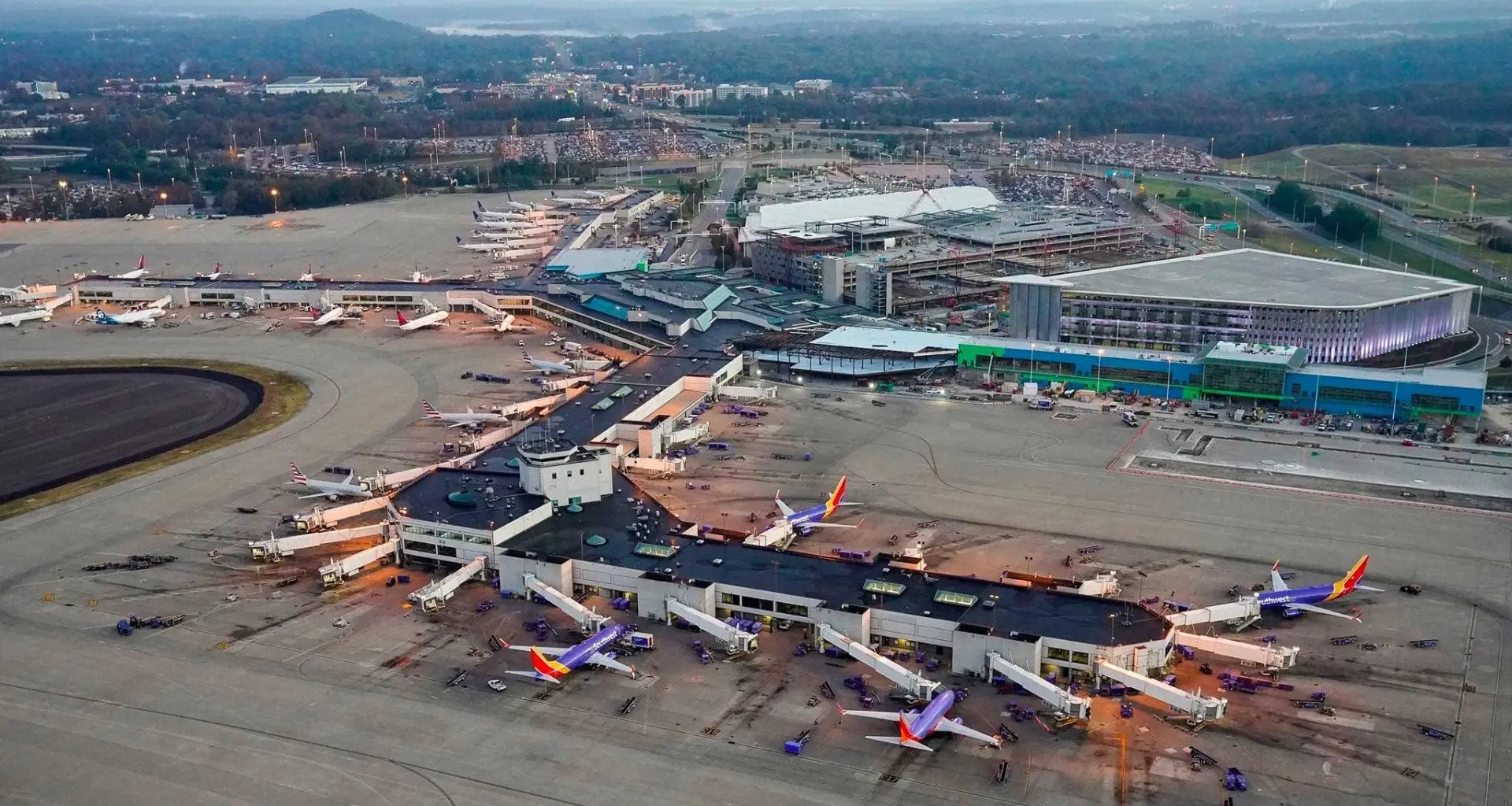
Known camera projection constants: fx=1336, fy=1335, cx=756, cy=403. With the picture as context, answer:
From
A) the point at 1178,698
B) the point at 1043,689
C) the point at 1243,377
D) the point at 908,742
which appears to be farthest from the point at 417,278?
the point at 1178,698

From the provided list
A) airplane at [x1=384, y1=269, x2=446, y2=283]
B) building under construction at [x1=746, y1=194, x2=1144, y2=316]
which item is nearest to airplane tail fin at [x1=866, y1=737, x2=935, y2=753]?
building under construction at [x1=746, y1=194, x2=1144, y2=316]

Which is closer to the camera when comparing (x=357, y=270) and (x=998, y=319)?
(x=998, y=319)

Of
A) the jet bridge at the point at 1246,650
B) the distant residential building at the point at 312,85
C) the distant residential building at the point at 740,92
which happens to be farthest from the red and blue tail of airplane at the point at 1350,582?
the distant residential building at the point at 312,85

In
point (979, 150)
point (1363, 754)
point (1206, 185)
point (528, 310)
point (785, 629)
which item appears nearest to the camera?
point (1363, 754)

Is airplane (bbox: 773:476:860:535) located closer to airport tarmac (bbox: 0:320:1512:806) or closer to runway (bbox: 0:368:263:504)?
airport tarmac (bbox: 0:320:1512:806)

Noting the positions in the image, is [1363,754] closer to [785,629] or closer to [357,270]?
[785,629]

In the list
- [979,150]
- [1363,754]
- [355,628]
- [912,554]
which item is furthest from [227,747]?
[979,150]
